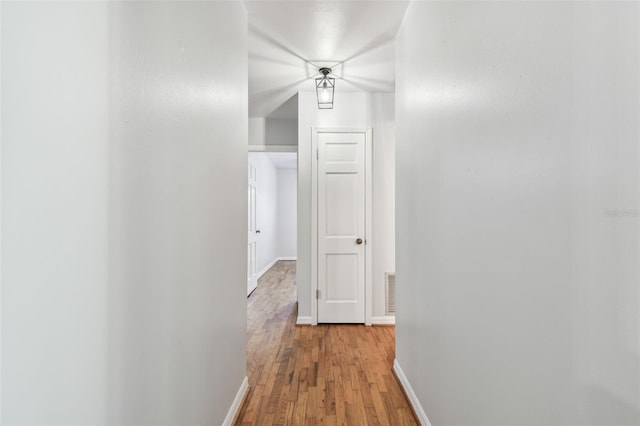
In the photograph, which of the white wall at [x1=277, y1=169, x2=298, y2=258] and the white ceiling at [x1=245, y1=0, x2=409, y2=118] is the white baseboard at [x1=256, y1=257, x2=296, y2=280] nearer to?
the white wall at [x1=277, y1=169, x2=298, y2=258]

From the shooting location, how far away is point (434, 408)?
5.36ft

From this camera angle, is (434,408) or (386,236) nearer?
(434,408)

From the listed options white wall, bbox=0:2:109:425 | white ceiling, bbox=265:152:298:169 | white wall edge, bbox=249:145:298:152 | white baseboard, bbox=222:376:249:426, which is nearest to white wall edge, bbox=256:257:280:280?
white ceiling, bbox=265:152:298:169

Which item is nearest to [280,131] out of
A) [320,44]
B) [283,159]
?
[320,44]

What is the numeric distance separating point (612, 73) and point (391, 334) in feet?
10.0

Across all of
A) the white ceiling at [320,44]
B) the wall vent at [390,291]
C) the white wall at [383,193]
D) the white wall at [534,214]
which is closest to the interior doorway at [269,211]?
the white ceiling at [320,44]

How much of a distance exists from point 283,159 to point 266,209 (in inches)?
50.4

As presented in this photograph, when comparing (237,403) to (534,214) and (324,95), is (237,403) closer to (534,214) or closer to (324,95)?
(534,214)

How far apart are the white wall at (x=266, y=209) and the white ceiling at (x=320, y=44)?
8.86 feet

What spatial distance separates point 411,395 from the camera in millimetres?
2049

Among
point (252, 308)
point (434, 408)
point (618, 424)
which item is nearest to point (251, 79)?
point (252, 308)

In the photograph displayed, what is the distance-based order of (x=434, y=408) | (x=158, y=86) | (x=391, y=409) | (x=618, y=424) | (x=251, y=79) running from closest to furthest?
(x=618, y=424) → (x=158, y=86) → (x=434, y=408) → (x=391, y=409) → (x=251, y=79)

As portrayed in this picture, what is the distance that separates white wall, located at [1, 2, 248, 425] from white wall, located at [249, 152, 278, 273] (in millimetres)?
4644

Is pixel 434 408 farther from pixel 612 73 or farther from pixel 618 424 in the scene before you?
pixel 612 73
